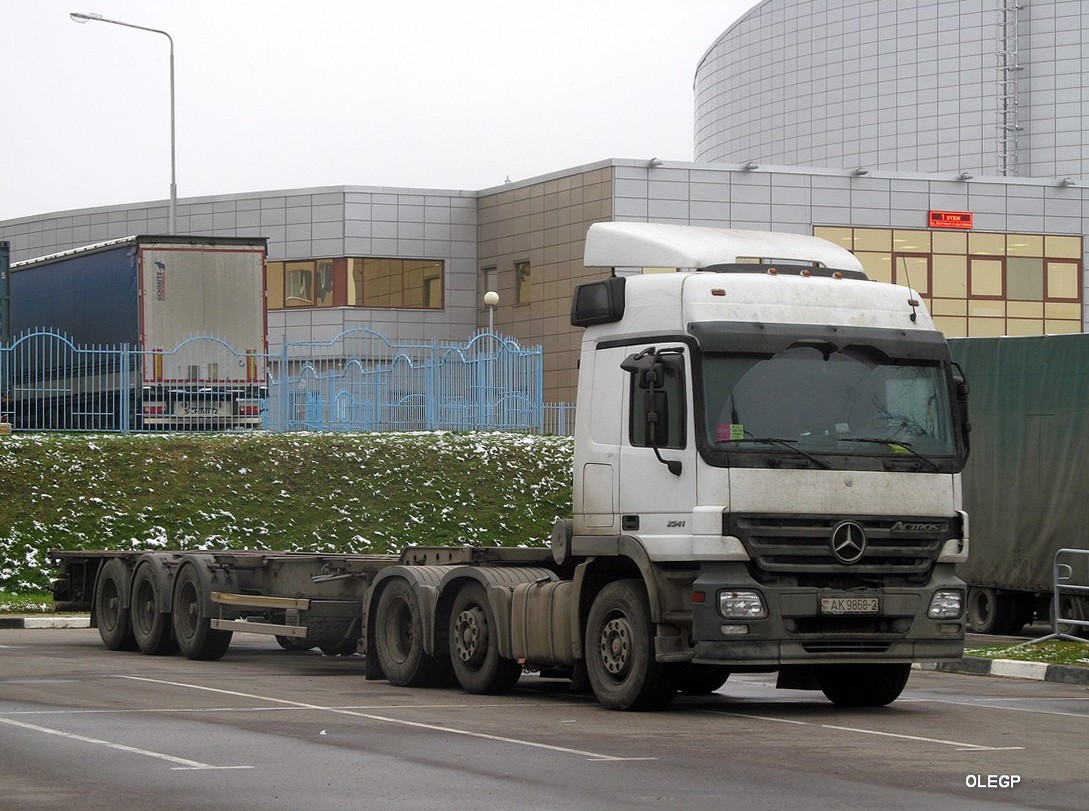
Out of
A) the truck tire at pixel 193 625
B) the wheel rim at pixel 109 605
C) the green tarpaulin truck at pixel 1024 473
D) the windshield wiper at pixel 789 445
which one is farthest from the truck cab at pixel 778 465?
the green tarpaulin truck at pixel 1024 473

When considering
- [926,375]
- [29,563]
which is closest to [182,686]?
[926,375]

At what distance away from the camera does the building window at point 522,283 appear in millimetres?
56625

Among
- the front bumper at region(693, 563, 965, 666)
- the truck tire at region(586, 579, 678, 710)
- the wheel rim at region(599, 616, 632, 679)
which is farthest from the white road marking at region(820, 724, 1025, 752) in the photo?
the wheel rim at region(599, 616, 632, 679)

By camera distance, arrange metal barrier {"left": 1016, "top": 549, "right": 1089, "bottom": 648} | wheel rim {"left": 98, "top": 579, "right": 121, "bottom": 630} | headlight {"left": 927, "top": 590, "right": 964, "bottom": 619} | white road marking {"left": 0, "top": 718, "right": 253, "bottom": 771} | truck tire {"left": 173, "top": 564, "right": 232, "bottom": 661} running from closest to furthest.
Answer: white road marking {"left": 0, "top": 718, "right": 253, "bottom": 771} → headlight {"left": 927, "top": 590, "right": 964, "bottom": 619} → truck tire {"left": 173, "top": 564, "right": 232, "bottom": 661} → wheel rim {"left": 98, "top": 579, "right": 121, "bottom": 630} → metal barrier {"left": 1016, "top": 549, "right": 1089, "bottom": 648}

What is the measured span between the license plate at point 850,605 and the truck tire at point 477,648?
2.81 metres

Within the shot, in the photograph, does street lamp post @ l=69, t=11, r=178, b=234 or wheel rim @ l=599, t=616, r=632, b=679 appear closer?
wheel rim @ l=599, t=616, r=632, b=679

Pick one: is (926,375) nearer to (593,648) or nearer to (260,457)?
(593,648)

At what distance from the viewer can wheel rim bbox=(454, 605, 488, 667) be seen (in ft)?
45.6

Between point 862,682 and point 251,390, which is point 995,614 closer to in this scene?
point 862,682

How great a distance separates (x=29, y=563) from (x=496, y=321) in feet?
105

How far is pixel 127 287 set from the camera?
1337 inches

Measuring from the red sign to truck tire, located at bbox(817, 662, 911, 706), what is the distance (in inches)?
1711

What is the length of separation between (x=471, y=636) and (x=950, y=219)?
4451cm

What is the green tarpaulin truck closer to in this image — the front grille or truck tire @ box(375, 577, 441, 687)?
the front grille
